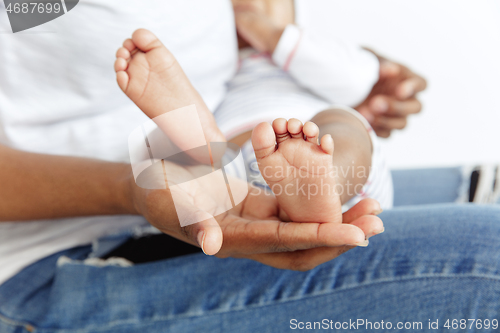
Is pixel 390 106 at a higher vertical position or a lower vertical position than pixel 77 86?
lower

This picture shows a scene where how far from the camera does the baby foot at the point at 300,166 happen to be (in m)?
0.23

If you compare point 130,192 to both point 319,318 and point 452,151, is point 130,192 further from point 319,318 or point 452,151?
point 452,151

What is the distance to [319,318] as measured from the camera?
30 cm

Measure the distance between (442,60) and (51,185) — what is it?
866 mm

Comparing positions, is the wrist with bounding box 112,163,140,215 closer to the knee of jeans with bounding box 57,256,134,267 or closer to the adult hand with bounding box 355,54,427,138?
the knee of jeans with bounding box 57,256,134,267

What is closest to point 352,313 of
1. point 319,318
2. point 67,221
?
point 319,318

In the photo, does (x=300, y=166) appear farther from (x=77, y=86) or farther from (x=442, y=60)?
(x=442, y=60)

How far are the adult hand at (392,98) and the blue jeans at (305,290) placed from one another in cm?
26

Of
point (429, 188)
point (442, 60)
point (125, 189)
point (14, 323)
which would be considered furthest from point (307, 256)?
point (442, 60)

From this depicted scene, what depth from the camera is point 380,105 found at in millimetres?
567

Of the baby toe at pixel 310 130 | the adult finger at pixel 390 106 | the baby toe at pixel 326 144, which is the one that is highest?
the baby toe at pixel 310 130

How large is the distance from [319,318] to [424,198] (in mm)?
343

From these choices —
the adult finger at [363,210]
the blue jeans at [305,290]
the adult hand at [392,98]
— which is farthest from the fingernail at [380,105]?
the adult finger at [363,210]

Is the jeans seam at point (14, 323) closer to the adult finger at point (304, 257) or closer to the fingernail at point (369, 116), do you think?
the adult finger at point (304, 257)
